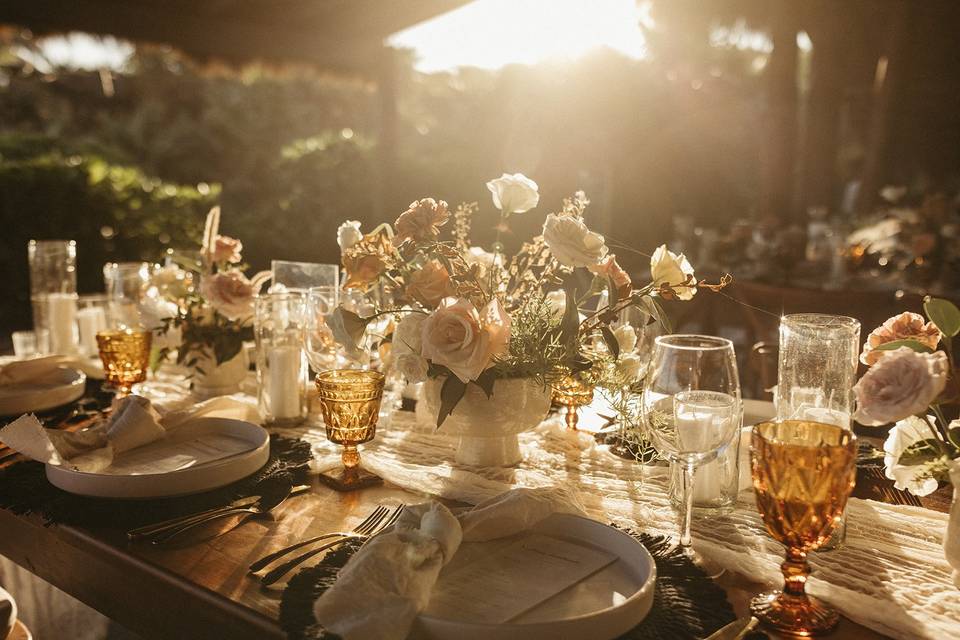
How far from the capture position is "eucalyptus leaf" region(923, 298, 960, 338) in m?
0.95

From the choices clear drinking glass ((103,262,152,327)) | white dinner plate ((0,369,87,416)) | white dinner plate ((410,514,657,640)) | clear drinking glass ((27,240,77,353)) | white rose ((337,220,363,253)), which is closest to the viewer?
white dinner plate ((410,514,657,640))

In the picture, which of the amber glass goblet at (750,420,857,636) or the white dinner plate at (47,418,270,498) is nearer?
the amber glass goblet at (750,420,857,636)

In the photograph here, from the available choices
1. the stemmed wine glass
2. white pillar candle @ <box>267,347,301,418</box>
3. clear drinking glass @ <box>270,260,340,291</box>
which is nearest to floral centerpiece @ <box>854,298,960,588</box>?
the stemmed wine glass

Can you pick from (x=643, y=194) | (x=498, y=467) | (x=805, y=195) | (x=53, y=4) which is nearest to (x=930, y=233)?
(x=498, y=467)

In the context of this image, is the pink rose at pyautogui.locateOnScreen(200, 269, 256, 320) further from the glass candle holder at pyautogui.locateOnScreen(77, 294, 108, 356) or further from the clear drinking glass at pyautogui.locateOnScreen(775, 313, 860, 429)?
the clear drinking glass at pyautogui.locateOnScreen(775, 313, 860, 429)

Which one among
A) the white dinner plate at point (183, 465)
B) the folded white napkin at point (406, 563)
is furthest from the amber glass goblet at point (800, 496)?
the white dinner plate at point (183, 465)

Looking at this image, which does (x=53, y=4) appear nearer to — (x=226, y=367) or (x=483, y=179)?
(x=226, y=367)

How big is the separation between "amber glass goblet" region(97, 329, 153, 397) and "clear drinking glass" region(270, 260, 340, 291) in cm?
35

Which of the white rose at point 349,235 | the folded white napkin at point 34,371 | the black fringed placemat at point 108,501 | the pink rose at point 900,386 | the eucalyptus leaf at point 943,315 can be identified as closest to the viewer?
the pink rose at point 900,386

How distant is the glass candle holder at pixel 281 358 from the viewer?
161cm

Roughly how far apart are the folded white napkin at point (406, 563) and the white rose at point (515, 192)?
Answer: 0.51m

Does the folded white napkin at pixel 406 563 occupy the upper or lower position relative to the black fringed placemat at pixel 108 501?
upper

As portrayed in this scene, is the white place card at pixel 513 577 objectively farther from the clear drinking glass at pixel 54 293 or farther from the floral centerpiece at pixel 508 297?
the clear drinking glass at pixel 54 293

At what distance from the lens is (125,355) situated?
1691 mm
